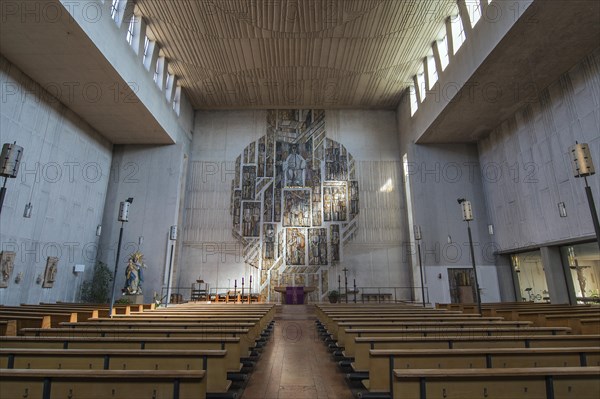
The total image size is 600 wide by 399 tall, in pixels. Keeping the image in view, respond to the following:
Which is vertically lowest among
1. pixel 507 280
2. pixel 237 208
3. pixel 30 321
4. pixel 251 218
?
pixel 30 321

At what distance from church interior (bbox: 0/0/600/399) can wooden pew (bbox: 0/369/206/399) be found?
0.01 metres

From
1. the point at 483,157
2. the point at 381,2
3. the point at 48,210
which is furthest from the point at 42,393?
Answer: the point at 483,157

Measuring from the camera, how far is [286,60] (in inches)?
599

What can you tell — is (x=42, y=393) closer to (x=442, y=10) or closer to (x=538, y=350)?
(x=538, y=350)

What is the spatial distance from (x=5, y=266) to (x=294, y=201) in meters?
11.8

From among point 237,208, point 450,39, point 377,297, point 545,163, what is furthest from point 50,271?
point 545,163

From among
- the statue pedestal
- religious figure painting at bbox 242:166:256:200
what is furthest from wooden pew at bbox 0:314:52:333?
religious figure painting at bbox 242:166:256:200

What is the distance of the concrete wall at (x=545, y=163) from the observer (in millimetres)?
9891

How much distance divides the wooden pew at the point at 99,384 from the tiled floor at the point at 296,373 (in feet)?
4.64

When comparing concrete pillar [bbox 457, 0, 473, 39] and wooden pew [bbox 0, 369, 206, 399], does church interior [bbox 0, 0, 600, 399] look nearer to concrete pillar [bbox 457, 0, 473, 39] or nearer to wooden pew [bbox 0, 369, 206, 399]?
wooden pew [bbox 0, 369, 206, 399]

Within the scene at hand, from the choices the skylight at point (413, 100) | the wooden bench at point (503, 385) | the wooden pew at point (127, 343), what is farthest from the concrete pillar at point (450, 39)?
the wooden pew at point (127, 343)

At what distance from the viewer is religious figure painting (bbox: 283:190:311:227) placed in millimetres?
17703

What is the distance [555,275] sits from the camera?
1145 centimetres

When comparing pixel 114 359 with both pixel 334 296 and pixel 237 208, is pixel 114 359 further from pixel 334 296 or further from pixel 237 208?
pixel 237 208
